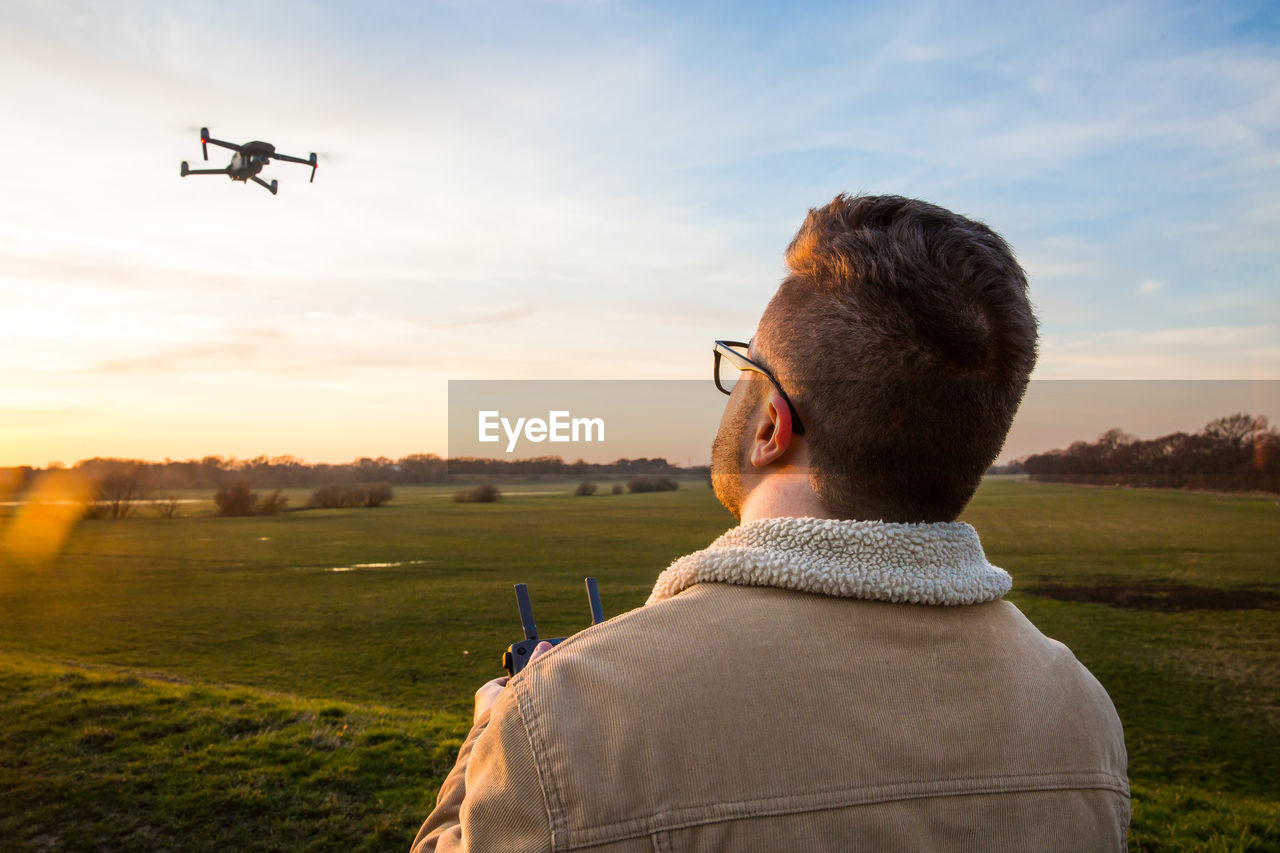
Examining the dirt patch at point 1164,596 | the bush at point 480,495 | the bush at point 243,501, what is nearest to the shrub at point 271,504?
the bush at point 243,501

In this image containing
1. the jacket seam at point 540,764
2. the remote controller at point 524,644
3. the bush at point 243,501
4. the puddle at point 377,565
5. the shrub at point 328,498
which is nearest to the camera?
the jacket seam at point 540,764

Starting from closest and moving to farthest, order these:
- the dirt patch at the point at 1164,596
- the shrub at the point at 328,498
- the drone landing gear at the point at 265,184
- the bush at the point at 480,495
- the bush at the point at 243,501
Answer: the dirt patch at the point at 1164,596
the drone landing gear at the point at 265,184
the bush at the point at 243,501
the shrub at the point at 328,498
the bush at the point at 480,495

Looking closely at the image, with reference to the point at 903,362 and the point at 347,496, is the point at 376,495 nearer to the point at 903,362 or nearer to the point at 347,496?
the point at 347,496

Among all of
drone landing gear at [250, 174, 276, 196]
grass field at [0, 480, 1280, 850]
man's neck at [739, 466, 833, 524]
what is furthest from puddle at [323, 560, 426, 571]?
man's neck at [739, 466, 833, 524]

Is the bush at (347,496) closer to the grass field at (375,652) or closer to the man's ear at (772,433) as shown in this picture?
the grass field at (375,652)

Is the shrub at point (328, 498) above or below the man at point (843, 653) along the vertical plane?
below

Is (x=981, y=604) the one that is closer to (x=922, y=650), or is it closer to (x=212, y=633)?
(x=922, y=650)

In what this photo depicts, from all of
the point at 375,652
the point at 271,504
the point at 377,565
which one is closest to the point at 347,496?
the point at 271,504

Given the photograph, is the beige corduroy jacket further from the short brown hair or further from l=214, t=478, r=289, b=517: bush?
l=214, t=478, r=289, b=517: bush
